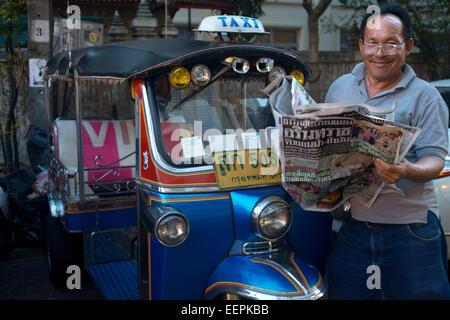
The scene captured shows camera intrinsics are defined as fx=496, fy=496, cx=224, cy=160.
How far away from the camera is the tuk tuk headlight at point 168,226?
8.73 ft

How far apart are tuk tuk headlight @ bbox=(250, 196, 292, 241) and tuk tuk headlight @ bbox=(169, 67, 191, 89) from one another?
87 centimetres

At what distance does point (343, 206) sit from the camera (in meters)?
2.58

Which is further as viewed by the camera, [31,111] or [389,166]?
[31,111]

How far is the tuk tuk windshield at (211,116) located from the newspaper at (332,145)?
767mm

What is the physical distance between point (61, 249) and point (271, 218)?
2.53 meters

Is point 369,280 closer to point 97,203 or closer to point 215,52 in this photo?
point 215,52

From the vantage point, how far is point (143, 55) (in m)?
3.18

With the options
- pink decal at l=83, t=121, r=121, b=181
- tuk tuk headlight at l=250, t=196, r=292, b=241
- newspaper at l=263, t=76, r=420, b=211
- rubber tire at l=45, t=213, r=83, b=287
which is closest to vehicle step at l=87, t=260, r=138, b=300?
rubber tire at l=45, t=213, r=83, b=287

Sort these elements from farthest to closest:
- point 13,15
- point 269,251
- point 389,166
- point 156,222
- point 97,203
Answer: point 13,15 → point 97,203 → point 269,251 → point 156,222 → point 389,166

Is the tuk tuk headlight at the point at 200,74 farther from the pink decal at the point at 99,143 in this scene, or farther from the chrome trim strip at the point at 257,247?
the pink decal at the point at 99,143

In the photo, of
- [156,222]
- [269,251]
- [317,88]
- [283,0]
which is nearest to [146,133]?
[156,222]

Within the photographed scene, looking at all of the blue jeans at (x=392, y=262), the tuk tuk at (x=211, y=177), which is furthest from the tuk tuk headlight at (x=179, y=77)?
→ the blue jeans at (x=392, y=262)

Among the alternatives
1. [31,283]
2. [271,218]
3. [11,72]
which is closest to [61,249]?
[31,283]
